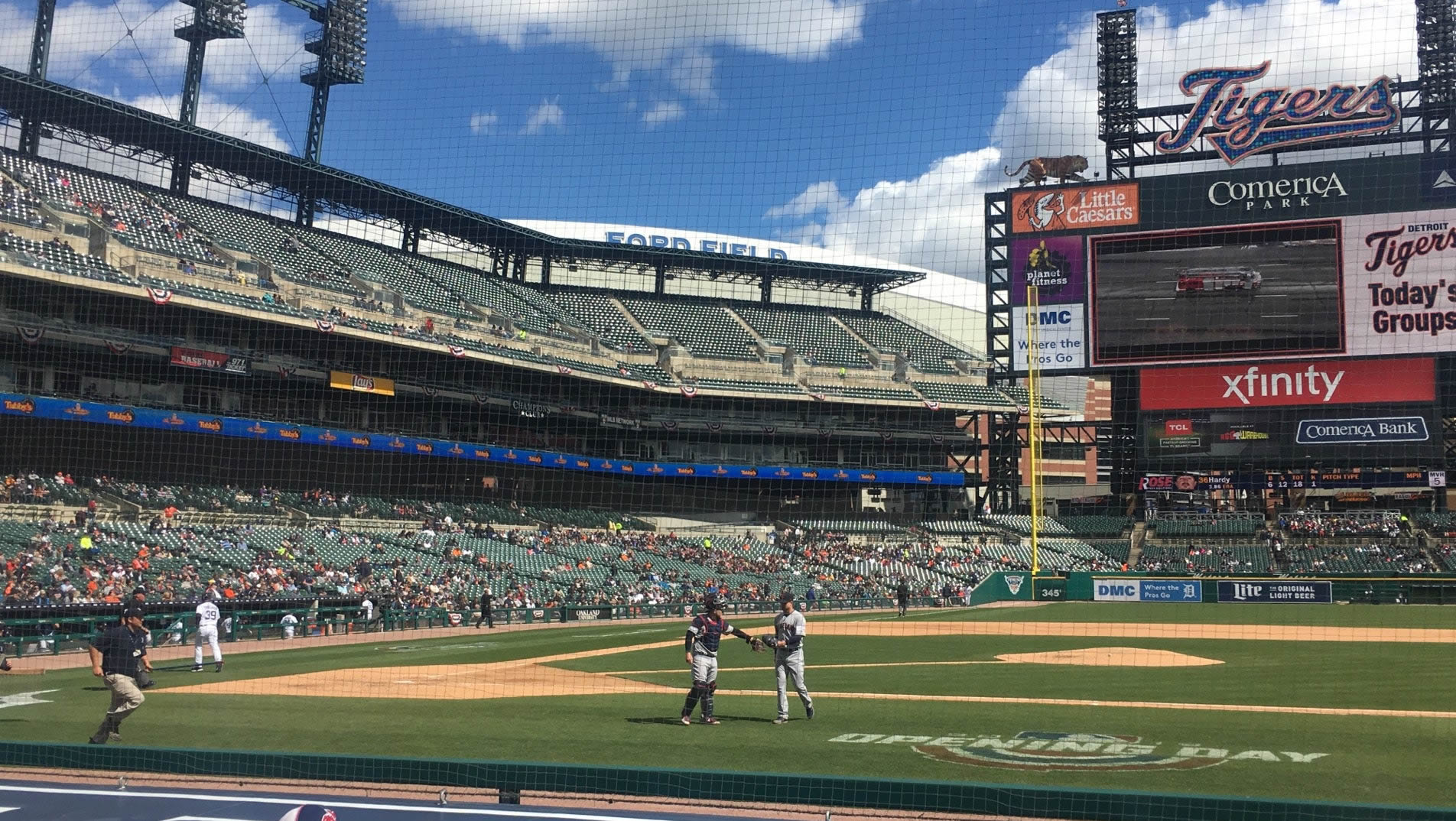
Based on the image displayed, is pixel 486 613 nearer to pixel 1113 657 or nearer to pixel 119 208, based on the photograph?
pixel 1113 657

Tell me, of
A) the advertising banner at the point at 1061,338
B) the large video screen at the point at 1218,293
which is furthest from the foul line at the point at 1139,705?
the advertising banner at the point at 1061,338

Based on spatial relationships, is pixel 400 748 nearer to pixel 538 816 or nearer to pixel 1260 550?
pixel 538 816

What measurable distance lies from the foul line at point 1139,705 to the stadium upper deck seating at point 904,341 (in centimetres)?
4173

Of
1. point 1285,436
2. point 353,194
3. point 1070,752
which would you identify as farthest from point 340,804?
point 1285,436

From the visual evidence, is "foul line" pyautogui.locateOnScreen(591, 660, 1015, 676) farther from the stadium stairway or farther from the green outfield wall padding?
the stadium stairway

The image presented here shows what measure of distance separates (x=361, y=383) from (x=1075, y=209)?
27854 millimetres

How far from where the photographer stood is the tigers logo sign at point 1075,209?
46.8m

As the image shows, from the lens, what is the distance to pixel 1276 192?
45.0 meters

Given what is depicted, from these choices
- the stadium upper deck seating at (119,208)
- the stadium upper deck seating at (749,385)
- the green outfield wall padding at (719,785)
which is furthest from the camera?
the stadium upper deck seating at (749,385)

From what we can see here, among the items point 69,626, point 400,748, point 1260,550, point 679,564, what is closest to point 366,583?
point 69,626

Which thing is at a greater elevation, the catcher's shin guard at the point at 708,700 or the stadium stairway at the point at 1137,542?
the stadium stairway at the point at 1137,542

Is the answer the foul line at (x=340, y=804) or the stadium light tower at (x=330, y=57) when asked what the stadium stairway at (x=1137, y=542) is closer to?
the stadium light tower at (x=330, y=57)

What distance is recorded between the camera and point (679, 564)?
135ft

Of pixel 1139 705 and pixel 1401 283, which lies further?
pixel 1401 283
